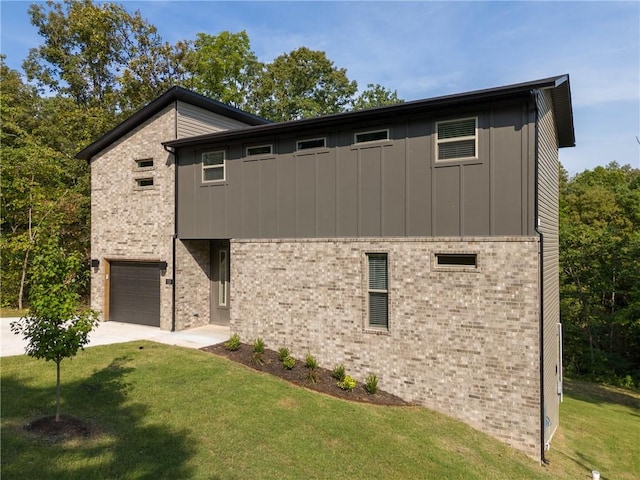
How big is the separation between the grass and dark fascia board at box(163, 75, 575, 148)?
596 cm

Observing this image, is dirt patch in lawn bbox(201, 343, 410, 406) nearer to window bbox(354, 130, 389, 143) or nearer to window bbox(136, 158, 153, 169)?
window bbox(354, 130, 389, 143)

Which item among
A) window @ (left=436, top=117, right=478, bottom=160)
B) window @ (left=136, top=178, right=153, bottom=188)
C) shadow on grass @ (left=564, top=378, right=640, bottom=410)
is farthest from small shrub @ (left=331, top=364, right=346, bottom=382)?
shadow on grass @ (left=564, top=378, right=640, bottom=410)

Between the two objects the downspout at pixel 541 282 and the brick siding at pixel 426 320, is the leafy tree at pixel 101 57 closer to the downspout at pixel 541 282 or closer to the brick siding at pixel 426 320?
the brick siding at pixel 426 320

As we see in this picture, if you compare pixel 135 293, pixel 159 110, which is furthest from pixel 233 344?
pixel 159 110

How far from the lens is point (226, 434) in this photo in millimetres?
6191

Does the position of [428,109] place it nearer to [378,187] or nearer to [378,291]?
[378,187]

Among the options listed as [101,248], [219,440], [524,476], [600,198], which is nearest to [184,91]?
[101,248]

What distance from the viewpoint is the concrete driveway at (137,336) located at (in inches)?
417

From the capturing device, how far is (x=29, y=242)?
646 inches

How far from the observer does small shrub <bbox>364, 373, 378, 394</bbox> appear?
28.8 feet

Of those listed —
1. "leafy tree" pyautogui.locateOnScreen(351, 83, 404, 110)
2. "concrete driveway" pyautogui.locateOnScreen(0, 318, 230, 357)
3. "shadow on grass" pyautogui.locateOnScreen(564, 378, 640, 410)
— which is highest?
Result: "leafy tree" pyautogui.locateOnScreen(351, 83, 404, 110)

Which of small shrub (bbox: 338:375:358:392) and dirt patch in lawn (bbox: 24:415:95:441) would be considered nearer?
dirt patch in lawn (bbox: 24:415:95:441)

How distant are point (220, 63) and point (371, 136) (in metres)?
20.0

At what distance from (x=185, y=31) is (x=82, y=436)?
2507cm
